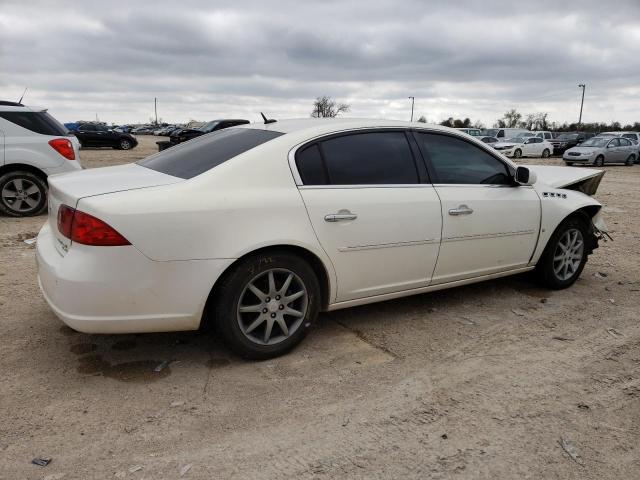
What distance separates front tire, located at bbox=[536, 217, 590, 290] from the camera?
487cm

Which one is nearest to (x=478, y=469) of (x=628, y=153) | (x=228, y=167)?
(x=228, y=167)

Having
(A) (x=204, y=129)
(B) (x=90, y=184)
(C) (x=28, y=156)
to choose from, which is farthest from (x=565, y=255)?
(A) (x=204, y=129)

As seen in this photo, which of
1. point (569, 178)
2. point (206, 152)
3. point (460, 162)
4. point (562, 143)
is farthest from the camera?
point (562, 143)

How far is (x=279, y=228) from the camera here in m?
3.26

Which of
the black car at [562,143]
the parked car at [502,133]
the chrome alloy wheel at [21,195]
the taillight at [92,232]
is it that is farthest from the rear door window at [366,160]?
the black car at [562,143]

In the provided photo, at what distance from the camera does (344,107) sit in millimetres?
59781

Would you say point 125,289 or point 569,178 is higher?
point 569,178

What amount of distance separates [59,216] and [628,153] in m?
29.5

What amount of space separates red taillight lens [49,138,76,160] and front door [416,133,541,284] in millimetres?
5933

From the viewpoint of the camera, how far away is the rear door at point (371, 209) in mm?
3508

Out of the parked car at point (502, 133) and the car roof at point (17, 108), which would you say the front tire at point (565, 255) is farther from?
the parked car at point (502, 133)

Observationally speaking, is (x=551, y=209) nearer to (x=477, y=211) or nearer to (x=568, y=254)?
(x=568, y=254)

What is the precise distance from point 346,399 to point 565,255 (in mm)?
3019

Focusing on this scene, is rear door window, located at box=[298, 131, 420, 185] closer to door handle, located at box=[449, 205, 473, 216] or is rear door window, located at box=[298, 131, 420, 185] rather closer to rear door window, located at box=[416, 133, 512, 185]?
rear door window, located at box=[416, 133, 512, 185]
